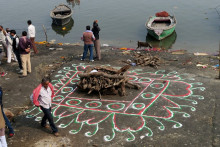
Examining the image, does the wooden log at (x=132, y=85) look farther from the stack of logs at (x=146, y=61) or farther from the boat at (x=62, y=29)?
the boat at (x=62, y=29)

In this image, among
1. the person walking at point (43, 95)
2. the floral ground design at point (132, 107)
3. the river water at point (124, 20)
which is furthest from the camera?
the river water at point (124, 20)

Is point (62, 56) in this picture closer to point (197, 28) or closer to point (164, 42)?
point (164, 42)

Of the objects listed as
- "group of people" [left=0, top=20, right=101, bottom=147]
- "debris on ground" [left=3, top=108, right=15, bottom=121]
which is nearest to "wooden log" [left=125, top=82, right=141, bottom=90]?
"group of people" [left=0, top=20, right=101, bottom=147]

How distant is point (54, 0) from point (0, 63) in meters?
27.1

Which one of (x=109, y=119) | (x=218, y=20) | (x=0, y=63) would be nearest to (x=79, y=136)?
(x=109, y=119)

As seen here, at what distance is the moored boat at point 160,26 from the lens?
1964cm

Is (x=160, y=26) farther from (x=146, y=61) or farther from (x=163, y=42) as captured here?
(x=146, y=61)

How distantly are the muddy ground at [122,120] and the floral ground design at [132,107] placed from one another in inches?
6.8

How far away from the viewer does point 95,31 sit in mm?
12281

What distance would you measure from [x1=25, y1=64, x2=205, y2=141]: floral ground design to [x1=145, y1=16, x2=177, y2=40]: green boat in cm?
988

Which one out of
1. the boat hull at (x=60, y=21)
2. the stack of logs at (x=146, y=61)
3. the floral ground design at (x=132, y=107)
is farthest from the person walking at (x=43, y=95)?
the boat hull at (x=60, y=21)

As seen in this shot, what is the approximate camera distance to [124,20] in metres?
27.1

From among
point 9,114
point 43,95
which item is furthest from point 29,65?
point 43,95

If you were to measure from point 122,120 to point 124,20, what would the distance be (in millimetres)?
20875
